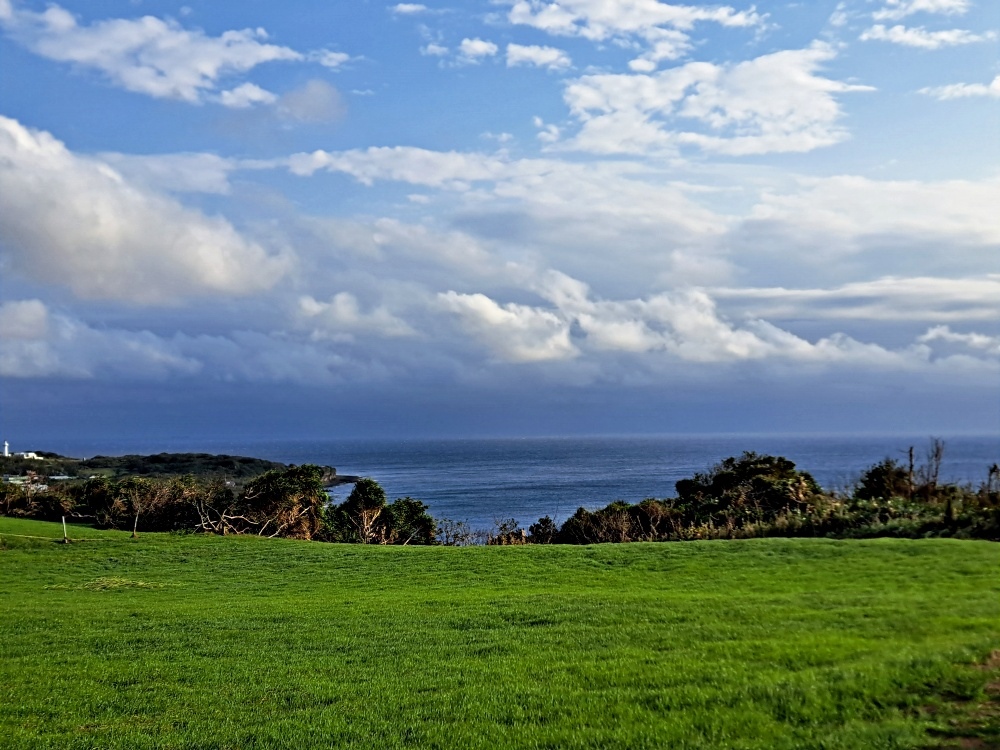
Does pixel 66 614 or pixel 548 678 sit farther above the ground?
pixel 548 678

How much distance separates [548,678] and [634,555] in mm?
12947

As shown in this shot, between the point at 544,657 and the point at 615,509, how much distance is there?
2447cm

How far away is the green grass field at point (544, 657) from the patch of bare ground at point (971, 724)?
0.03 m

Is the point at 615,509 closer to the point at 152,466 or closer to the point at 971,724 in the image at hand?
the point at 971,724

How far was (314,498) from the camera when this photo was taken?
131ft

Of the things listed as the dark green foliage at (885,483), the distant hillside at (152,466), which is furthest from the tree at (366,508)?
the distant hillside at (152,466)

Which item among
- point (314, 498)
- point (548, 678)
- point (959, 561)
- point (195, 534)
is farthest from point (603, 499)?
point (548, 678)

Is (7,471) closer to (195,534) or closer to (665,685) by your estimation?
(195,534)

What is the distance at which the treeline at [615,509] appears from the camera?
940 inches

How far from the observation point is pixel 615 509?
3488 cm

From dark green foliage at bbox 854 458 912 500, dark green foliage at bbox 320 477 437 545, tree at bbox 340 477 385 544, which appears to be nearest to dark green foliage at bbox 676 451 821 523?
dark green foliage at bbox 854 458 912 500

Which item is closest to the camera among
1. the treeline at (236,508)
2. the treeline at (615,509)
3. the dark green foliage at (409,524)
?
the treeline at (615,509)

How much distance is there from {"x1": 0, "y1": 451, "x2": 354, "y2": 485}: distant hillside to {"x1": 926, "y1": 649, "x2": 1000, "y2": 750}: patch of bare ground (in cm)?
8489

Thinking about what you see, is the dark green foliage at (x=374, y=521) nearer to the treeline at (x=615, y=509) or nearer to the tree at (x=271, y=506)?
the treeline at (x=615, y=509)
